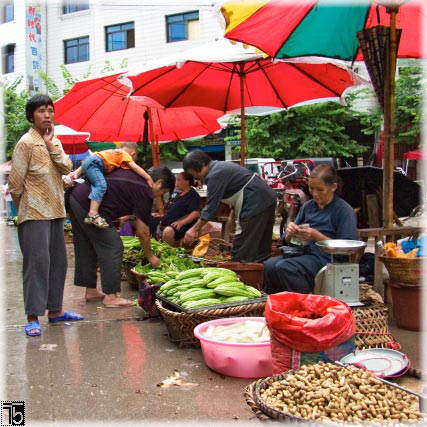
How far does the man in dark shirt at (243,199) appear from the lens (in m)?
5.46

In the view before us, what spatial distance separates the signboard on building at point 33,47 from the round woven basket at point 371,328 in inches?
840

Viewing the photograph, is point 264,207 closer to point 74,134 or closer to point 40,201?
point 40,201

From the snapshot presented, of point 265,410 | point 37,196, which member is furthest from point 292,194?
point 265,410

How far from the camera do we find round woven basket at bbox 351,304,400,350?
11.9ft

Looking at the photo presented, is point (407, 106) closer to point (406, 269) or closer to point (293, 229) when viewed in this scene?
point (406, 269)

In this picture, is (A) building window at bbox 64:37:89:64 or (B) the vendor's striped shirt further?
(A) building window at bbox 64:37:89:64

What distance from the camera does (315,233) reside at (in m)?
4.33

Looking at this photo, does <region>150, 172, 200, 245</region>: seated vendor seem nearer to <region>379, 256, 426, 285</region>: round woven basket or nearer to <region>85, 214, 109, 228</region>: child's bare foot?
<region>85, 214, 109, 228</region>: child's bare foot

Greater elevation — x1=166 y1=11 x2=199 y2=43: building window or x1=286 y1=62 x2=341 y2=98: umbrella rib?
x1=166 y1=11 x2=199 y2=43: building window

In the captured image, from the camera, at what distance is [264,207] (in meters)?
5.49

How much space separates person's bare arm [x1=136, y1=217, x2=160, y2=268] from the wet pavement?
2.57 ft

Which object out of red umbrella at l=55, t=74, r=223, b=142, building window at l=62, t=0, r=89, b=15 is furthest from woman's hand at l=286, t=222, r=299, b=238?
building window at l=62, t=0, r=89, b=15

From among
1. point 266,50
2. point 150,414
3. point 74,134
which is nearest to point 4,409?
point 150,414

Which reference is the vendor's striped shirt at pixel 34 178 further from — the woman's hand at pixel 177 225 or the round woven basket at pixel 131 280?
the woman's hand at pixel 177 225
